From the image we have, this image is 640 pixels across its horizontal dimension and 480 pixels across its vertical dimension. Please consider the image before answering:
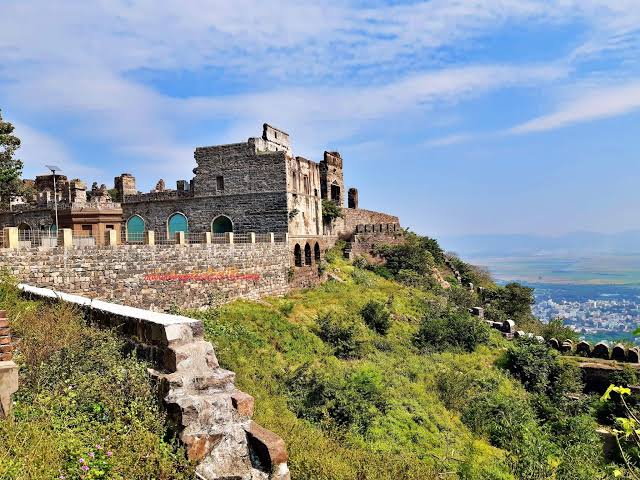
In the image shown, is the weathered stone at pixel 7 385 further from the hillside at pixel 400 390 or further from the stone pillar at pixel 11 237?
the stone pillar at pixel 11 237

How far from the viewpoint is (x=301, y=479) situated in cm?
492

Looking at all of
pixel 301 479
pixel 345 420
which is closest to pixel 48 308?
pixel 301 479

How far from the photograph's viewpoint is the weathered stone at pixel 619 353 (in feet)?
63.9

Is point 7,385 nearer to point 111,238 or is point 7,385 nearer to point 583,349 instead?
point 111,238

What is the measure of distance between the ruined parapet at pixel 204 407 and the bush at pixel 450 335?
13927mm

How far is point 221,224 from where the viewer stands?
2344 cm

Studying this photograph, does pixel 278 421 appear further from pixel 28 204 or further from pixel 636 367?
pixel 28 204

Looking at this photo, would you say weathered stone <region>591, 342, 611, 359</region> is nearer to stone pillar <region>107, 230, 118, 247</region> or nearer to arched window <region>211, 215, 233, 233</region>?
arched window <region>211, 215, 233, 233</region>

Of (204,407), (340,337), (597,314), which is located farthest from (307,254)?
(597,314)

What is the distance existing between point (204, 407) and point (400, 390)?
30.4 ft

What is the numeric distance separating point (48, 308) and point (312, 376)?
6297mm

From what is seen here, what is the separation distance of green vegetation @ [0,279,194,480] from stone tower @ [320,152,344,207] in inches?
1089

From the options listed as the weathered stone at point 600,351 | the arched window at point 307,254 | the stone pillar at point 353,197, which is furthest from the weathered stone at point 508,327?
the stone pillar at point 353,197

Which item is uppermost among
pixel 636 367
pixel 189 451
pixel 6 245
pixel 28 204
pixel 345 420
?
pixel 28 204
